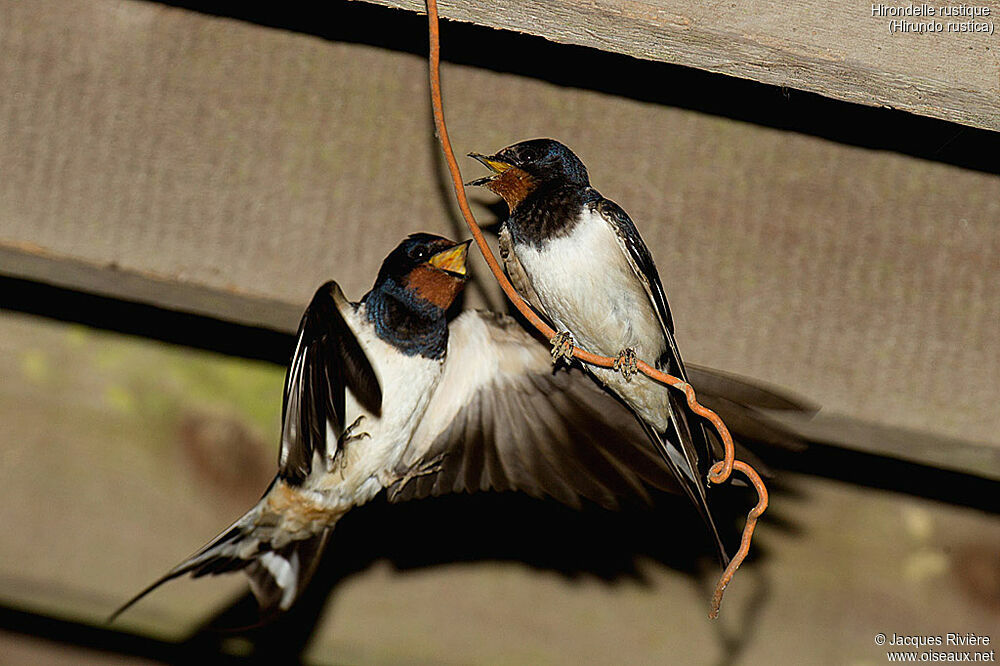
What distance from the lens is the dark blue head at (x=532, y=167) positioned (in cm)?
108

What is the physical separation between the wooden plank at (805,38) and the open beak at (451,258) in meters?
0.31

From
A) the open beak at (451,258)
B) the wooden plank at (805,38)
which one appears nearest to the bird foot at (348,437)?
the open beak at (451,258)

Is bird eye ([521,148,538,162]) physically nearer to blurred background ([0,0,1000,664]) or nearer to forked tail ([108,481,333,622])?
blurred background ([0,0,1000,664])

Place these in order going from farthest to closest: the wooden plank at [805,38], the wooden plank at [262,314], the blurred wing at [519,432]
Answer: the blurred wing at [519,432], the wooden plank at [262,314], the wooden plank at [805,38]

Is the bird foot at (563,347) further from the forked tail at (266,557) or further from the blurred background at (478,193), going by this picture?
the forked tail at (266,557)

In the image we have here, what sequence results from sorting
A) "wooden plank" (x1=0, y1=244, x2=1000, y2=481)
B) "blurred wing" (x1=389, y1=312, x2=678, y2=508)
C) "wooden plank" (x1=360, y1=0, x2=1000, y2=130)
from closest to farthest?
"wooden plank" (x1=360, y1=0, x2=1000, y2=130) < "wooden plank" (x1=0, y1=244, x2=1000, y2=481) < "blurred wing" (x1=389, y1=312, x2=678, y2=508)

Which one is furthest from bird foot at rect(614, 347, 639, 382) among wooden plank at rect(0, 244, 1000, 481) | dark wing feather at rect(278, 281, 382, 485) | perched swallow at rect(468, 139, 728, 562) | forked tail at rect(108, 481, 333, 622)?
forked tail at rect(108, 481, 333, 622)

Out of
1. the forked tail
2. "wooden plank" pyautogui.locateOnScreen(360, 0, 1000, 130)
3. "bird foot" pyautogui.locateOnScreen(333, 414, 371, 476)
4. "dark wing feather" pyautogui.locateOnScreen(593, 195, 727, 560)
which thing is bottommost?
the forked tail

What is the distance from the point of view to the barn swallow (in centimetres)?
116

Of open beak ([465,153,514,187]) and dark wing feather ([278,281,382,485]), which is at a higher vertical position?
open beak ([465,153,514,187])

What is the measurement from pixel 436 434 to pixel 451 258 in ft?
1.14

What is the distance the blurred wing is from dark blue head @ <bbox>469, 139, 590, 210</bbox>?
19 centimetres

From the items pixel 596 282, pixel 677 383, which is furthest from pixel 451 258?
pixel 677 383

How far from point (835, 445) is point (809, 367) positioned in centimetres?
10
